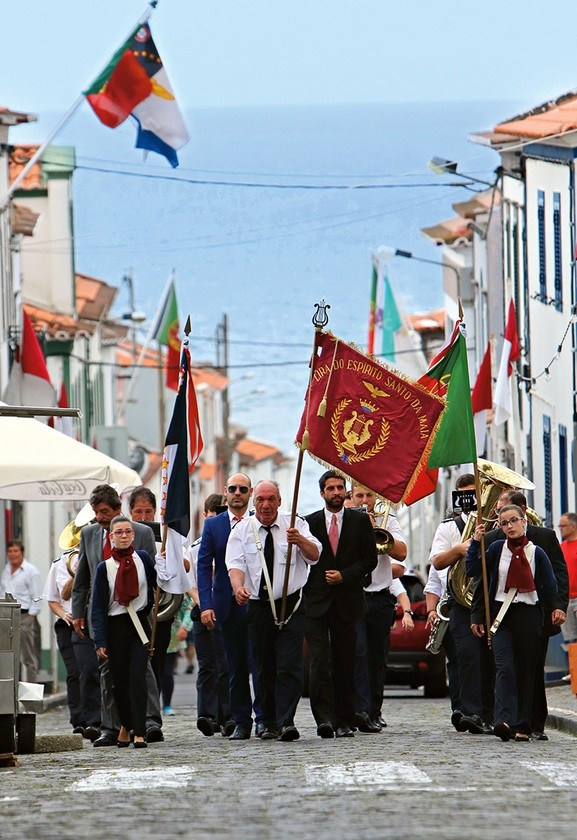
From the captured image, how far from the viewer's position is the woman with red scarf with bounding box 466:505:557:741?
1539 centimetres

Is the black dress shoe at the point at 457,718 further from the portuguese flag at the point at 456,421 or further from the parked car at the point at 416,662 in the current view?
the parked car at the point at 416,662

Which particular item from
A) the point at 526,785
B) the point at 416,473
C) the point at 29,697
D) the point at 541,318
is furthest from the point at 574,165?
the point at 526,785

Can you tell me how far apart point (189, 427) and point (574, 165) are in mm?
14630

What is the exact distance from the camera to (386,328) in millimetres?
52312

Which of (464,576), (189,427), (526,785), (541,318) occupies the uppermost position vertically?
(541,318)

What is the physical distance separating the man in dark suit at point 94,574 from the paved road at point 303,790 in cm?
34

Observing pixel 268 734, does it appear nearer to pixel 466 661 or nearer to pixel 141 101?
pixel 466 661

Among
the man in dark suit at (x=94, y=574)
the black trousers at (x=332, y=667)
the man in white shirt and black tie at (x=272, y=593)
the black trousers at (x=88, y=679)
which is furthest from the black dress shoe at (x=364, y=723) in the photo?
the black trousers at (x=88, y=679)

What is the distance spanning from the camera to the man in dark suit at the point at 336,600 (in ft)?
52.9

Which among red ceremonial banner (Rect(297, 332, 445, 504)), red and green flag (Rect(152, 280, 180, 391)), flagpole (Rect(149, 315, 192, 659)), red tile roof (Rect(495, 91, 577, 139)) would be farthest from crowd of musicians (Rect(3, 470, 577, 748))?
red and green flag (Rect(152, 280, 180, 391))

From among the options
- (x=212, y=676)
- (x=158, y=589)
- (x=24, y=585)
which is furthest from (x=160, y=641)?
(x=24, y=585)

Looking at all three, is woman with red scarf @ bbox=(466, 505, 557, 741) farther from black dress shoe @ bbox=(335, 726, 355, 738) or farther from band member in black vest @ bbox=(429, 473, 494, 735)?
black dress shoe @ bbox=(335, 726, 355, 738)

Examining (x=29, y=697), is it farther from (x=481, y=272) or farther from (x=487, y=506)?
(x=481, y=272)

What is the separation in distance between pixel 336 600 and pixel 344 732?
0.98 meters
